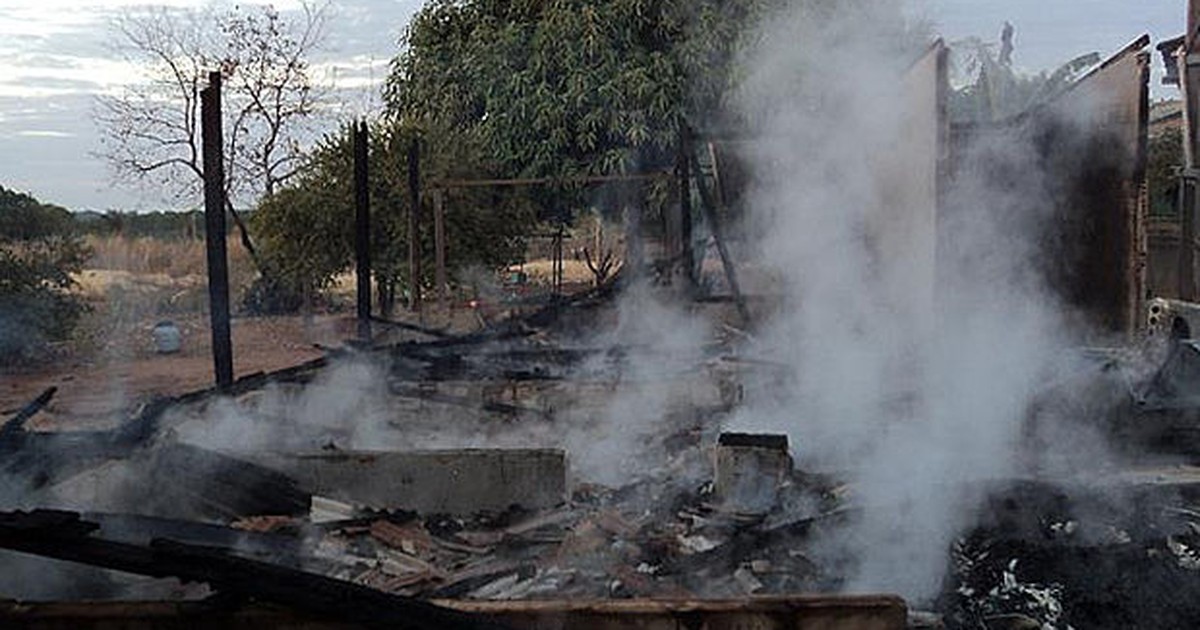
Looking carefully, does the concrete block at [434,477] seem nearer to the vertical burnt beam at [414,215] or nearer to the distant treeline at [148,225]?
the vertical burnt beam at [414,215]

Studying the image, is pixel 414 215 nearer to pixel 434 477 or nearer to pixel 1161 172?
pixel 434 477

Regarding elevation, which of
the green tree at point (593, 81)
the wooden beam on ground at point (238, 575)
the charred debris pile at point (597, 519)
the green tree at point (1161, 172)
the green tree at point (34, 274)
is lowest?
the charred debris pile at point (597, 519)

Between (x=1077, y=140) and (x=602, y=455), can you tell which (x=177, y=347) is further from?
(x=1077, y=140)

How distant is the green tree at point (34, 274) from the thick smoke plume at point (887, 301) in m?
8.60

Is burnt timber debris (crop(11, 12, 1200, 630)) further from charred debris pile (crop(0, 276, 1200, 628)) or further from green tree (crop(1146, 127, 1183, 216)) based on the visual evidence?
green tree (crop(1146, 127, 1183, 216))

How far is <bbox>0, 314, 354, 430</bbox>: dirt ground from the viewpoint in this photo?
31.6ft

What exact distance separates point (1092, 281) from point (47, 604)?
7256 millimetres

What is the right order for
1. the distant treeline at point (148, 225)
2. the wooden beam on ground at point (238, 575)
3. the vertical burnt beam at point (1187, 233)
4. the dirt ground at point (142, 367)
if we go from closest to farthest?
the wooden beam on ground at point (238, 575) < the vertical burnt beam at point (1187, 233) < the dirt ground at point (142, 367) < the distant treeline at point (148, 225)

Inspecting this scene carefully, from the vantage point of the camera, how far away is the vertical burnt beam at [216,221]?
638 cm

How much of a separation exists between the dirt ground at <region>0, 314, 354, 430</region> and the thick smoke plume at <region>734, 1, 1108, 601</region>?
172 inches

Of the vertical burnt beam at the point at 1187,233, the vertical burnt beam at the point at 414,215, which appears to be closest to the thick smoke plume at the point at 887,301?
the vertical burnt beam at the point at 1187,233

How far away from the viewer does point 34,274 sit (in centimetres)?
1271

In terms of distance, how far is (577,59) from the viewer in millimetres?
14797

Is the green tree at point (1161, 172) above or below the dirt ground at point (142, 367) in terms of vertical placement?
above
